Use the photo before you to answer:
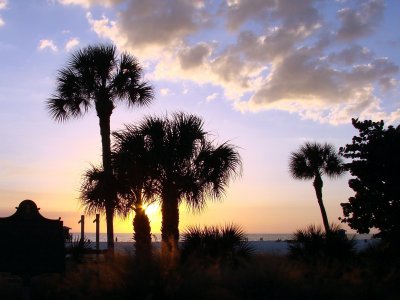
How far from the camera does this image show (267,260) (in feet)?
44.0

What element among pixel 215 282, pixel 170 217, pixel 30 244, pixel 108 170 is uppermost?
pixel 108 170

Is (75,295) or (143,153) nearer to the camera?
(75,295)

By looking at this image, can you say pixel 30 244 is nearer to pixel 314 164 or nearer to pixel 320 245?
pixel 320 245

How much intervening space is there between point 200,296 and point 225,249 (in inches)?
257

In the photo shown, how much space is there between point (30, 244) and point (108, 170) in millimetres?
11758

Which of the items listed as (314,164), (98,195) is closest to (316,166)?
(314,164)

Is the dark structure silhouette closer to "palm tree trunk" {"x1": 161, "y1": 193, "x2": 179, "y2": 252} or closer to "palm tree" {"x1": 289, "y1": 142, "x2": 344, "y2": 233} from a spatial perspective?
"palm tree trunk" {"x1": 161, "y1": 193, "x2": 179, "y2": 252}

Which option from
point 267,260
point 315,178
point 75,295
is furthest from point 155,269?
point 315,178

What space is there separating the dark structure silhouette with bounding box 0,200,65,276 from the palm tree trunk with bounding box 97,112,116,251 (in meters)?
10.8

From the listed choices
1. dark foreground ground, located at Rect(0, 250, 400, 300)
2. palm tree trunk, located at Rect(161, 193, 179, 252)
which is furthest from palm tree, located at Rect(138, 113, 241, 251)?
dark foreground ground, located at Rect(0, 250, 400, 300)

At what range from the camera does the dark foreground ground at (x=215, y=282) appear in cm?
1166

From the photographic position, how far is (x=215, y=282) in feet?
39.9

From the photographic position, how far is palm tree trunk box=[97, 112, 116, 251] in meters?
25.0

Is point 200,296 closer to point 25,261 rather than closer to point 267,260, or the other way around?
point 267,260
